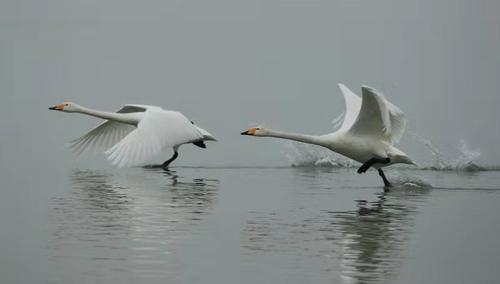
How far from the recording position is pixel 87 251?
13.1 metres

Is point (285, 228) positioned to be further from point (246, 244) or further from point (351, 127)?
point (351, 127)

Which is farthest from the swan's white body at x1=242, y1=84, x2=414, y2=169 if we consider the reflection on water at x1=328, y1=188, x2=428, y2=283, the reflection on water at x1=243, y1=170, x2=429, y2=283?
the reflection on water at x1=243, y1=170, x2=429, y2=283

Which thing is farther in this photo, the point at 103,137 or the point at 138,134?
the point at 103,137

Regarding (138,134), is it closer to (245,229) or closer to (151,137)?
(151,137)

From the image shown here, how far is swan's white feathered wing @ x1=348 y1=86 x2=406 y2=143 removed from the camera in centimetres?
1903

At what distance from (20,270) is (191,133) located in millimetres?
11165

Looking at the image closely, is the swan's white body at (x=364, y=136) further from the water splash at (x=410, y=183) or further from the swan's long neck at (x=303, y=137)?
the water splash at (x=410, y=183)

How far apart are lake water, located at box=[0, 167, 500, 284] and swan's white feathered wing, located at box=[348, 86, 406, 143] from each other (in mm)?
880

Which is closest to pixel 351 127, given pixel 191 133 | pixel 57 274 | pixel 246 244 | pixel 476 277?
pixel 191 133

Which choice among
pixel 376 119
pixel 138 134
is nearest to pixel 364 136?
pixel 376 119

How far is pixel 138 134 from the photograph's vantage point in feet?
68.1

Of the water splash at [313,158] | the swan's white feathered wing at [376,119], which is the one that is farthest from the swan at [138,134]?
the swan's white feathered wing at [376,119]

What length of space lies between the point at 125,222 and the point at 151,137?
5879 millimetres

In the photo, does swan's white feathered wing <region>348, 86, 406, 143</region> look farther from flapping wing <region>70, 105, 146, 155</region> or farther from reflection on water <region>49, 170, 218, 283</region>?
flapping wing <region>70, 105, 146, 155</region>
